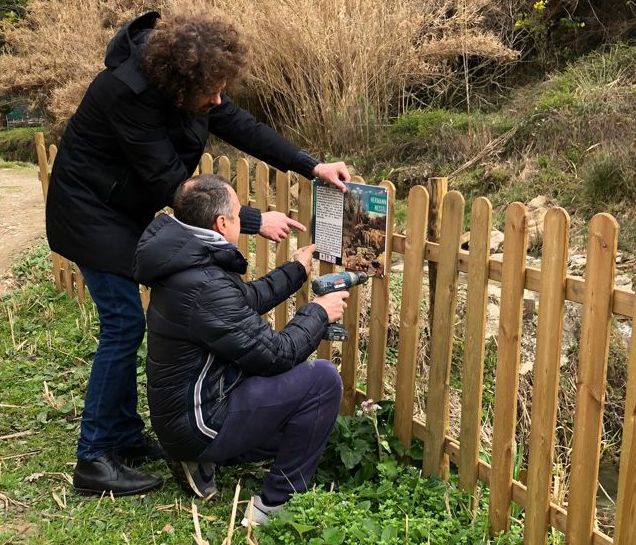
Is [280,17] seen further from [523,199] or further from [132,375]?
[132,375]

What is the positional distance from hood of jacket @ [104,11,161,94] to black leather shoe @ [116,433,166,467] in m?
1.69

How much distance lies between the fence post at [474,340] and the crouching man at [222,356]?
0.52m

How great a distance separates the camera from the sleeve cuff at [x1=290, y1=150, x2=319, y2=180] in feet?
11.0

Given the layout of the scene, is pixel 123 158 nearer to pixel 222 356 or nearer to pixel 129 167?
pixel 129 167

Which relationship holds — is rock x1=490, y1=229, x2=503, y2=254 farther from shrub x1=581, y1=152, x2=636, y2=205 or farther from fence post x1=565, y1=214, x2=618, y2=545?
fence post x1=565, y1=214, x2=618, y2=545

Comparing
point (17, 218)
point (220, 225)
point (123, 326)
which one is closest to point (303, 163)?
point (220, 225)

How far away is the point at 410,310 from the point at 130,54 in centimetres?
157

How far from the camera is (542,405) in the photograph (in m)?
2.66

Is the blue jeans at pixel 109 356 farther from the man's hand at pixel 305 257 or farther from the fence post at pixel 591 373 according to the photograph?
the fence post at pixel 591 373

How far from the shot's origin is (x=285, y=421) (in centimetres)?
296

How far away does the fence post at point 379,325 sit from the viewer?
10.9ft

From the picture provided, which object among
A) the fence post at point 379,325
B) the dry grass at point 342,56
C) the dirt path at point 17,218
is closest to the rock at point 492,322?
the fence post at point 379,325

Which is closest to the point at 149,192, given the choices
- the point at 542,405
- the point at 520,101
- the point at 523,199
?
the point at 542,405

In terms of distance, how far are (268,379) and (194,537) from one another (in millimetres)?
675
